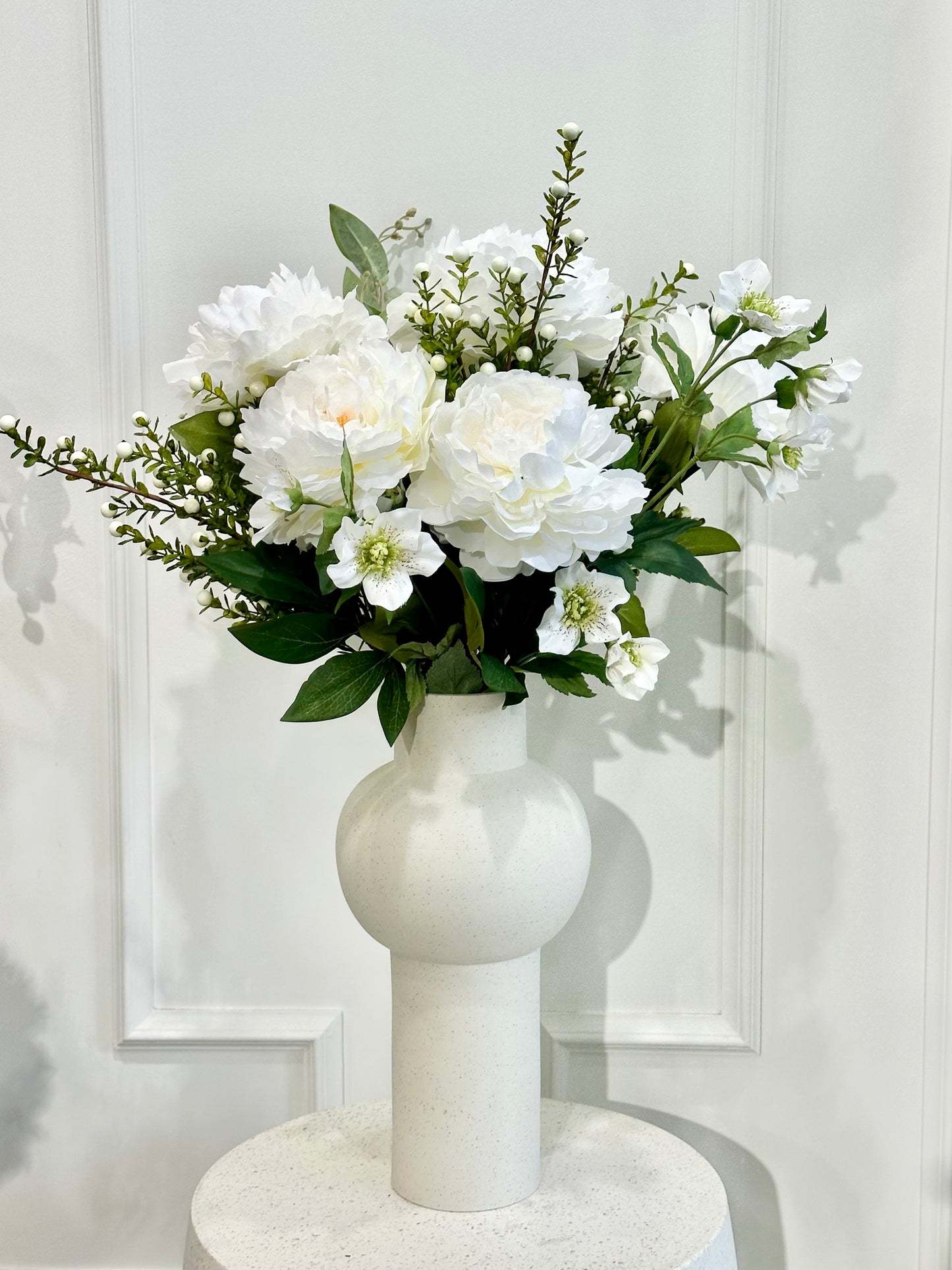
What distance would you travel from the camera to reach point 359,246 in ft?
2.87

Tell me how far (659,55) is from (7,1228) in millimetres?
1384

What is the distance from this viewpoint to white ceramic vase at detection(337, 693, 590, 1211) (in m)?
0.77

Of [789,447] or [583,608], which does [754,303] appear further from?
[583,608]

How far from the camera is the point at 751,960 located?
111 centimetres

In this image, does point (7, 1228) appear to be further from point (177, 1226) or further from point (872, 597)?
point (872, 597)

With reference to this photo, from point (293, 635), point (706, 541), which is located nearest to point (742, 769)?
point (706, 541)

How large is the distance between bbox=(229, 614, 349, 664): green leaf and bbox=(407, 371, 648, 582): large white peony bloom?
0.12 m

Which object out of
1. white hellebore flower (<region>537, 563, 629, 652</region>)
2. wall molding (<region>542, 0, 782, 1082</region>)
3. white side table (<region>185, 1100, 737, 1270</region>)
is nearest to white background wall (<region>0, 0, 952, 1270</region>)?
wall molding (<region>542, 0, 782, 1082</region>)

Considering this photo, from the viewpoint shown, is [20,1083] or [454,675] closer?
[454,675]

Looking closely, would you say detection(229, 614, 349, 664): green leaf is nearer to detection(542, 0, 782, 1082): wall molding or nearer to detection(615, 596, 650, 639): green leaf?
detection(615, 596, 650, 639): green leaf

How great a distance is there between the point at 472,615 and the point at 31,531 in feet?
2.02

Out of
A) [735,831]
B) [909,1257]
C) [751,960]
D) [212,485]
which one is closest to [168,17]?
[212,485]

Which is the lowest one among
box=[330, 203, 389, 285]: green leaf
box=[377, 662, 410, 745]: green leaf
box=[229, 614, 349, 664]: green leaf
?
box=[377, 662, 410, 745]: green leaf

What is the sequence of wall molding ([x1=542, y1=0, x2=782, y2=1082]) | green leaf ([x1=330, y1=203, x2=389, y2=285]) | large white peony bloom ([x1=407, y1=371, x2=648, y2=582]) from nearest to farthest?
large white peony bloom ([x1=407, y1=371, x2=648, y2=582]) < green leaf ([x1=330, y1=203, x2=389, y2=285]) < wall molding ([x1=542, y1=0, x2=782, y2=1082])
